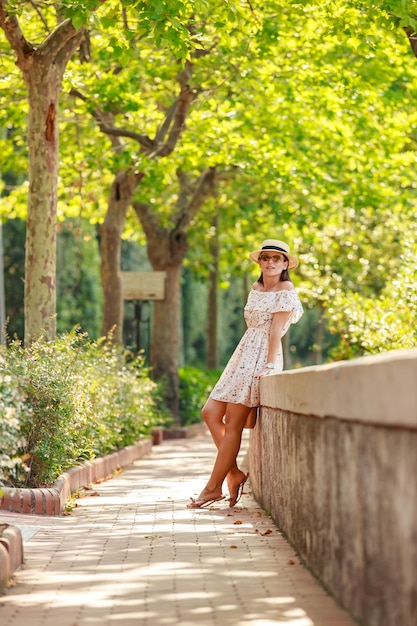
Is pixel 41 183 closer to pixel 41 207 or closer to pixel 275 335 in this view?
pixel 41 207

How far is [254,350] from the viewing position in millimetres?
10883

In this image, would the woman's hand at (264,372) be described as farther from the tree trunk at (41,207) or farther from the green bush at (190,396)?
the green bush at (190,396)

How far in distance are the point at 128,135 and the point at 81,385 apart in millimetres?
8061

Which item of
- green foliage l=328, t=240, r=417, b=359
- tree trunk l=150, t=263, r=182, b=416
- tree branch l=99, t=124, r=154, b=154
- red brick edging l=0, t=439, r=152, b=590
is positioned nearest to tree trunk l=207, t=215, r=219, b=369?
tree trunk l=150, t=263, r=182, b=416

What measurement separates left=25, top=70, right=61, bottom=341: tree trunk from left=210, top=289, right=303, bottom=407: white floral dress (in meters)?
3.84

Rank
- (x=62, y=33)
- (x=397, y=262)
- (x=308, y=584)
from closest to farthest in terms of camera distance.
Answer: (x=308, y=584) < (x=62, y=33) < (x=397, y=262)


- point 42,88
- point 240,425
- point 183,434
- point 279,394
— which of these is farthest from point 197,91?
point 279,394

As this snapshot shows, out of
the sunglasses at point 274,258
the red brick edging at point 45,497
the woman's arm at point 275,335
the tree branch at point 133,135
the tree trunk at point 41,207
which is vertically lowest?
the red brick edging at point 45,497

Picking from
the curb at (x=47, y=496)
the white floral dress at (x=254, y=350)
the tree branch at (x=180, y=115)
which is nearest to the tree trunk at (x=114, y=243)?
the tree branch at (x=180, y=115)

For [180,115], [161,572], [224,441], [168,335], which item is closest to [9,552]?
[161,572]

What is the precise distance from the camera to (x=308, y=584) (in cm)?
661

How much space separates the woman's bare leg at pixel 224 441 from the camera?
10688 mm

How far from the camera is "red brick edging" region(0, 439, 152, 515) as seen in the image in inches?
390

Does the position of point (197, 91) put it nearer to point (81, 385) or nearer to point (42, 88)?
point (42, 88)
